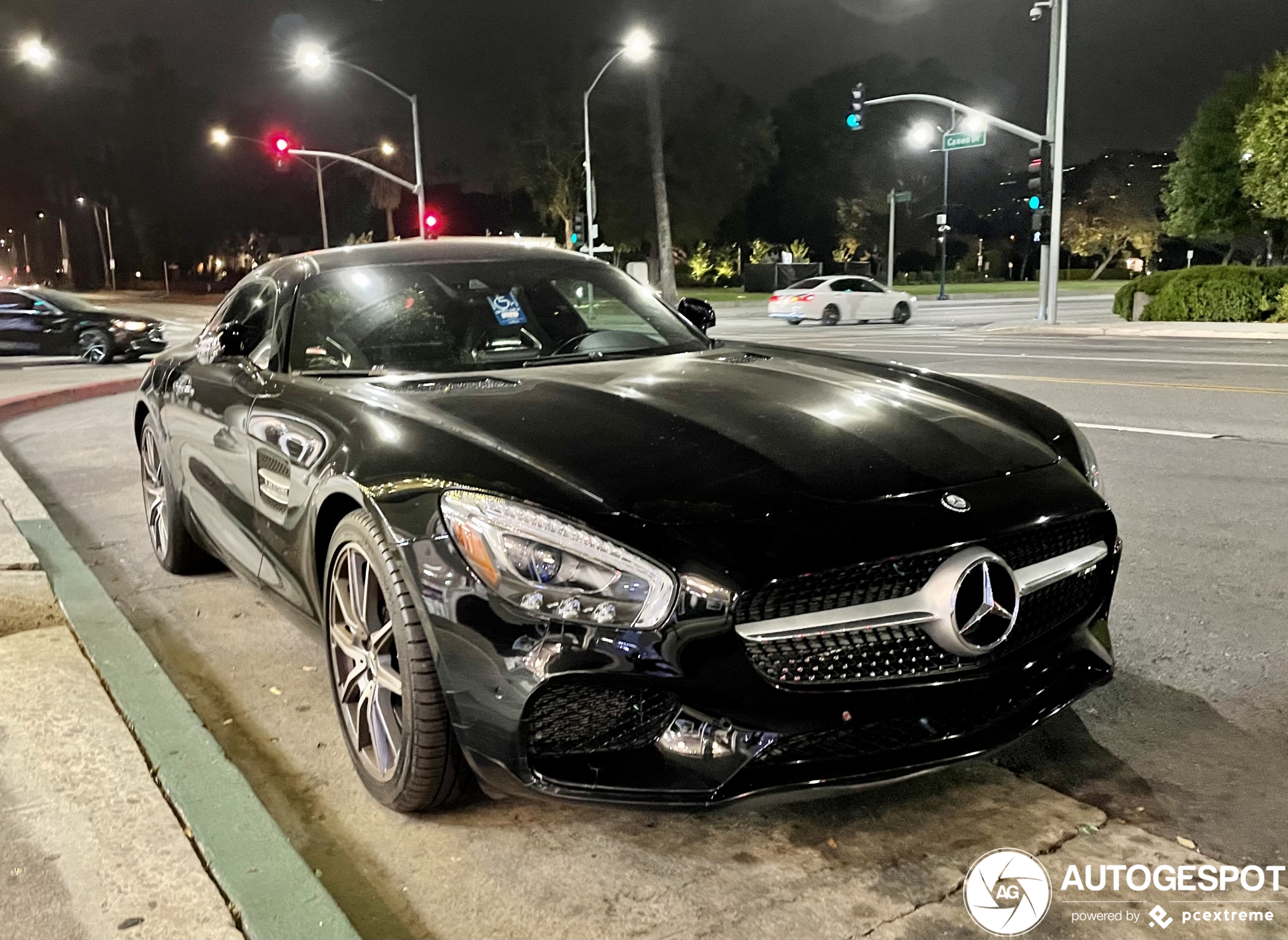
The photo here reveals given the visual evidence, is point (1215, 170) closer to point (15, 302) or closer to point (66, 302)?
point (66, 302)

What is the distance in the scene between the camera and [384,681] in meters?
2.89

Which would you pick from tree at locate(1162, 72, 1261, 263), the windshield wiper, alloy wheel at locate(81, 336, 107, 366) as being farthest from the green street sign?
the windshield wiper

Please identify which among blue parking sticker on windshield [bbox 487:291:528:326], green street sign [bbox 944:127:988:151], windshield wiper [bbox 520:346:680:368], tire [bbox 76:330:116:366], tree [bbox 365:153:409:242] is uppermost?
tree [bbox 365:153:409:242]

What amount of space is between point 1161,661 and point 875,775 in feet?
6.09

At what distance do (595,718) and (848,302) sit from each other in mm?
27500

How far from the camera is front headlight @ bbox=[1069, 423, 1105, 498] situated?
3131mm

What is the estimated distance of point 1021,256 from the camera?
306ft

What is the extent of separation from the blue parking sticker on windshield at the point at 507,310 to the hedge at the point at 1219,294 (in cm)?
2429

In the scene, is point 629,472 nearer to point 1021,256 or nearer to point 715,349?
point 715,349

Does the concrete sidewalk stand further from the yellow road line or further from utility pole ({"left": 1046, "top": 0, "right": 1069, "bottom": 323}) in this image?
utility pole ({"left": 1046, "top": 0, "right": 1069, "bottom": 323})

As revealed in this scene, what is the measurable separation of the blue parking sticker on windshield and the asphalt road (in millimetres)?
1316

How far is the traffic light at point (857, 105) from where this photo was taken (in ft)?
87.0

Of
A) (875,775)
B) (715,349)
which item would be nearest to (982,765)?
(875,775)

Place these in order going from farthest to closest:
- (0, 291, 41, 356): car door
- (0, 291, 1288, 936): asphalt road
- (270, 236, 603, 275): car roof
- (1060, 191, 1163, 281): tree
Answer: (1060, 191, 1163, 281): tree < (0, 291, 41, 356): car door < (270, 236, 603, 275): car roof < (0, 291, 1288, 936): asphalt road
